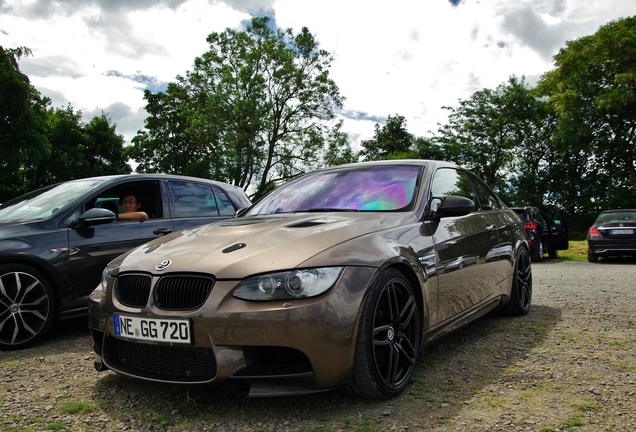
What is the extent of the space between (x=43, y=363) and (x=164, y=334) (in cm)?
183

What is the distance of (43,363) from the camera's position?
12.9 feet

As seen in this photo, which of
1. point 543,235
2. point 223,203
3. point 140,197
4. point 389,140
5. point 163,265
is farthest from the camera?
point 389,140

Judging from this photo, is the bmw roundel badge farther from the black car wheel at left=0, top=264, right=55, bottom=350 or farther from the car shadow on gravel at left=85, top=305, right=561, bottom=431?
the black car wheel at left=0, top=264, right=55, bottom=350

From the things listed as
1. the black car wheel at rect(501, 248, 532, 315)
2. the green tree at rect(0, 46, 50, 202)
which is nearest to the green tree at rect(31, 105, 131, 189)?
the green tree at rect(0, 46, 50, 202)

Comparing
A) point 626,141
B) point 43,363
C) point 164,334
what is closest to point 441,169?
point 164,334

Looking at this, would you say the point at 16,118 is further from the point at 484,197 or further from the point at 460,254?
the point at 460,254

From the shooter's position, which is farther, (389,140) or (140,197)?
(389,140)

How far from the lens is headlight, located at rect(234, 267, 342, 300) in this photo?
2.59m

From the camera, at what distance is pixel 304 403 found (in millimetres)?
2936

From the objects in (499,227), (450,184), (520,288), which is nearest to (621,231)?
(520,288)

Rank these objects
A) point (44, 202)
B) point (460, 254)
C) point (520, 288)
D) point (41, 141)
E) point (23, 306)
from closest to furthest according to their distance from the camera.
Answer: point (460, 254) < point (23, 306) < point (44, 202) < point (520, 288) < point (41, 141)

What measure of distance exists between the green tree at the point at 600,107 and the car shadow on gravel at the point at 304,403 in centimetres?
2676

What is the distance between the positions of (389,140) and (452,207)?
5106cm

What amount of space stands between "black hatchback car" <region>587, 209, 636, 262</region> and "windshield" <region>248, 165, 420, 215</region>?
11967mm
